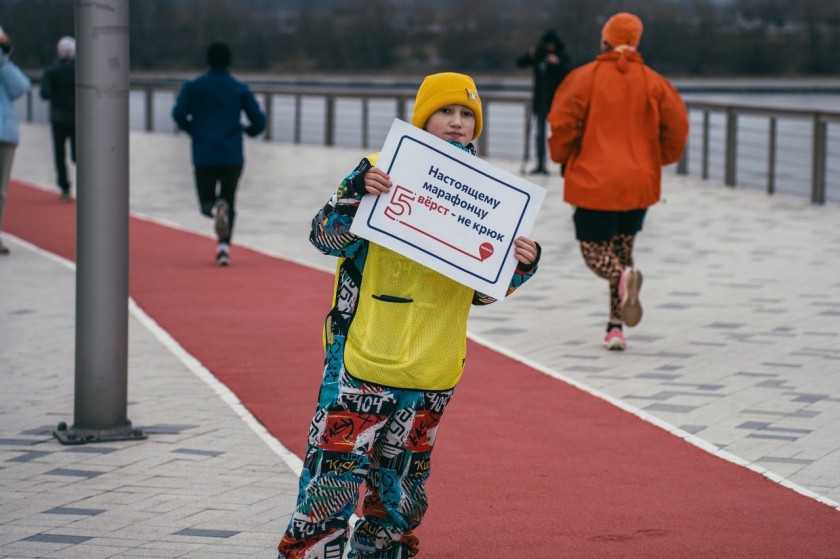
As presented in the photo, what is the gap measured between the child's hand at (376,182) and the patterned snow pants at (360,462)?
20.1 inches

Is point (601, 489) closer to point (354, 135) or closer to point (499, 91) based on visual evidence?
point (354, 135)

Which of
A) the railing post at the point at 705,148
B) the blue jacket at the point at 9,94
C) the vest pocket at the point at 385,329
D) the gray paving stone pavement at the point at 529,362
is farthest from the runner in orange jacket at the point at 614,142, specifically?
the railing post at the point at 705,148

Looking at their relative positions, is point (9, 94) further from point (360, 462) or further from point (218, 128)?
point (360, 462)

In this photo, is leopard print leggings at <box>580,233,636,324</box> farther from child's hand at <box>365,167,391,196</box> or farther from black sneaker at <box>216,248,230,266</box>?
child's hand at <box>365,167,391,196</box>

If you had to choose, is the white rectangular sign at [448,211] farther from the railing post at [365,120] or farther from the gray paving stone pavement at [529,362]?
the railing post at [365,120]

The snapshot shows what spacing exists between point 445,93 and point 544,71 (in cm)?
1640

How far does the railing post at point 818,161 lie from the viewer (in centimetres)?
1764

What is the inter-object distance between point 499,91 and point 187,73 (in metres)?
16.1

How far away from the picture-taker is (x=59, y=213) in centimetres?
1652

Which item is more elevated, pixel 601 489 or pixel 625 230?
pixel 625 230

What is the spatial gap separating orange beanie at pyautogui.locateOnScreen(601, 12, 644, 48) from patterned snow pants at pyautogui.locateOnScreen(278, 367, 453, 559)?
4.81 meters

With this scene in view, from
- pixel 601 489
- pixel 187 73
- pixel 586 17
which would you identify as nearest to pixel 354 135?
pixel 601 489

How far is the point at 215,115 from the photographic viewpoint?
1230 centimetres

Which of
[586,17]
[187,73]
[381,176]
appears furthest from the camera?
[586,17]
